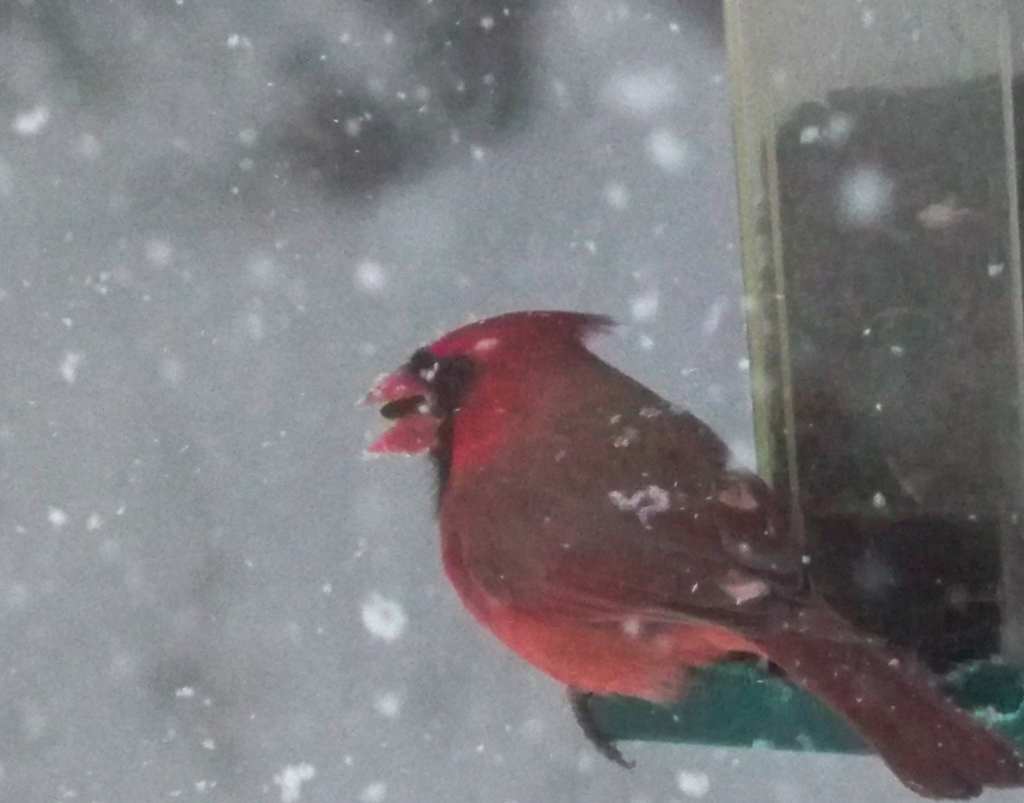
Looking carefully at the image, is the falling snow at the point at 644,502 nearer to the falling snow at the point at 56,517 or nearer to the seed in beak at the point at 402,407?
the seed in beak at the point at 402,407

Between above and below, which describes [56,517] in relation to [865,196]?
below

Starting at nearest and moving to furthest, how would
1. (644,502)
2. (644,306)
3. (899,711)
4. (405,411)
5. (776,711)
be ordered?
(899,711), (776,711), (644,502), (405,411), (644,306)

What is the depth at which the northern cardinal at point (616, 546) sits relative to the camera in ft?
4.29

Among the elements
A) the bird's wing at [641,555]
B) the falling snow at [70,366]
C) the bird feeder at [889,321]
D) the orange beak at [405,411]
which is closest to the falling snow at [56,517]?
the falling snow at [70,366]

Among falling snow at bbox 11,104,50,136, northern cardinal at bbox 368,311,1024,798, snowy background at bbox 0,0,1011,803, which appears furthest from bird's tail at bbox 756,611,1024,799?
falling snow at bbox 11,104,50,136

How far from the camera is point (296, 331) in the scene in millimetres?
3123

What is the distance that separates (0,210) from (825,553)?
223 centimetres

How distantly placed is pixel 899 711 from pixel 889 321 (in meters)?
0.36

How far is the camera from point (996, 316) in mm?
1429

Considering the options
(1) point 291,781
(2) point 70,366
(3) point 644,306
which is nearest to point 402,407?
(3) point 644,306

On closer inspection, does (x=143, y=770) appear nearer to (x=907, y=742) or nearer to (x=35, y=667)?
(x=35, y=667)

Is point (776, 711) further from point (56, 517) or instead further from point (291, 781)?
point (56, 517)

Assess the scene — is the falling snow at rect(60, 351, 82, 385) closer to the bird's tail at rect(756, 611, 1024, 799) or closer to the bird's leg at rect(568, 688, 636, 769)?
the bird's leg at rect(568, 688, 636, 769)

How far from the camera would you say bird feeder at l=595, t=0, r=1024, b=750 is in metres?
1.41
